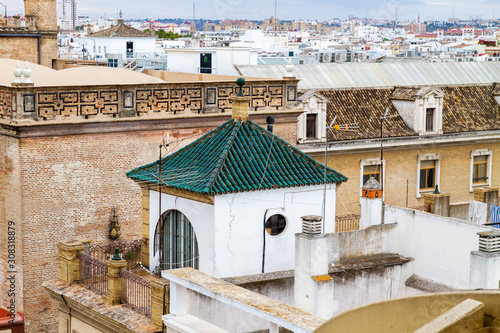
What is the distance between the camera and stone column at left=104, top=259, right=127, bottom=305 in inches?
786

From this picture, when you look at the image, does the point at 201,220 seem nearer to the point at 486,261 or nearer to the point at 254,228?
the point at 254,228

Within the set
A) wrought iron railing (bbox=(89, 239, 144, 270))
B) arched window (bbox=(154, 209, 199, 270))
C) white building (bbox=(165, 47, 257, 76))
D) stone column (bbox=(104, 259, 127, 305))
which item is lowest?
wrought iron railing (bbox=(89, 239, 144, 270))

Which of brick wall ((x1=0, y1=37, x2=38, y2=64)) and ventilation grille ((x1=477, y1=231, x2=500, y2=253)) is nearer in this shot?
ventilation grille ((x1=477, y1=231, x2=500, y2=253))

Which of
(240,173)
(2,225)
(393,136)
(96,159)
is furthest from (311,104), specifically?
(240,173)

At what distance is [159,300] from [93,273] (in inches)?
154

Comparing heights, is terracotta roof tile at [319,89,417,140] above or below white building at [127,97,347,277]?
above

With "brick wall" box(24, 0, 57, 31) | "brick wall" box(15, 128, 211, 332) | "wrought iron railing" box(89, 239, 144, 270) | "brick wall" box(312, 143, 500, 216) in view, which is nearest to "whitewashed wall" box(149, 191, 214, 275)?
"wrought iron railing" box(89, 239, 144, 270)

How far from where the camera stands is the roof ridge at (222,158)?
1980cm

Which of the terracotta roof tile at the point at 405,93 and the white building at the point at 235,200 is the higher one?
the terracotta roof tile at the point at 405,93

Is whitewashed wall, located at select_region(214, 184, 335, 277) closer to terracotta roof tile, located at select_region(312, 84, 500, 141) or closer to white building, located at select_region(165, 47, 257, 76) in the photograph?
terracotta roof tile, located at select_region(312, 84, 500, 141)

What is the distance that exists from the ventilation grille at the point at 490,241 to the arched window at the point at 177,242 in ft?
21.4

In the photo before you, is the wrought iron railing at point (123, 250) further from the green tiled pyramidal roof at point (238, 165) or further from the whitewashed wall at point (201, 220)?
the whitewashed wall at point (201, 220)

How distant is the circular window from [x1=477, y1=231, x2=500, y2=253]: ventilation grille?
5.01 meters

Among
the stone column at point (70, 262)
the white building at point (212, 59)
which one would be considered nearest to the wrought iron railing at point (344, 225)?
the stone column at point (70, 262)
